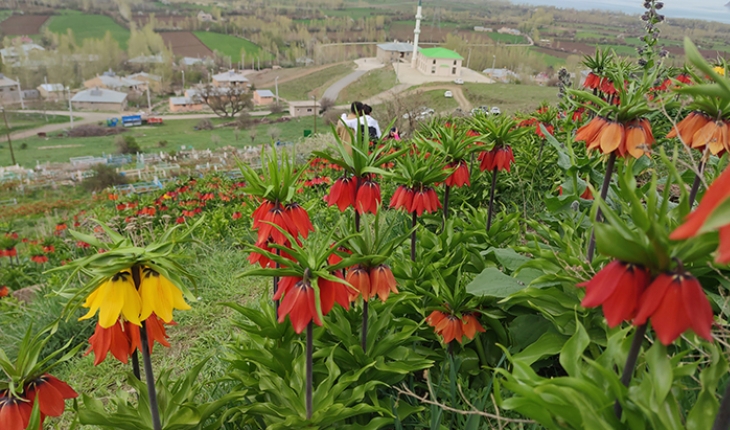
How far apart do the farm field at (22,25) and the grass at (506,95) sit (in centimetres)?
8889

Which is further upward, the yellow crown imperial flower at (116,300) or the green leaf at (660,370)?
the green leaf at (660,370)

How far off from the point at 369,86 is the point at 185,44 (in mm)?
50250

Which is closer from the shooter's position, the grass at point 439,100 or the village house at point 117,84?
the grass at point 439,100

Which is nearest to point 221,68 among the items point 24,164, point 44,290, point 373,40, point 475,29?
point 373,40

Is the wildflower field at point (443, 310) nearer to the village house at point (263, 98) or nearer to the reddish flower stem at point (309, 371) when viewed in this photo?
the reddish flower stem at point (309, 371)

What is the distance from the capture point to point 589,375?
1.10 m

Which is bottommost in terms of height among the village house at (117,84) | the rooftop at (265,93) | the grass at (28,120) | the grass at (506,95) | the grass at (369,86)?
the grass at (28,120)

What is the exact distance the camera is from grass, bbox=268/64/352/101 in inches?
2483

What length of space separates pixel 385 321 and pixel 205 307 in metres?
2.19

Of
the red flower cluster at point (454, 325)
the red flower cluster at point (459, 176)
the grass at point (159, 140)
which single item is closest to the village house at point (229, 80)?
the grass at point (159, 140)

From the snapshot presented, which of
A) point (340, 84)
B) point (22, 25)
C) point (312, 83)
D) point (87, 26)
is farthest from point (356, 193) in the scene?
point (22, 25)

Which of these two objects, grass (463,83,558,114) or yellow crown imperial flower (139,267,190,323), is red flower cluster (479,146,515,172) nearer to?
yellow crown imperial flower (139,267,190,323)

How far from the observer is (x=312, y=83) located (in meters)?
66.1

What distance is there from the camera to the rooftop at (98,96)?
5878 cm
